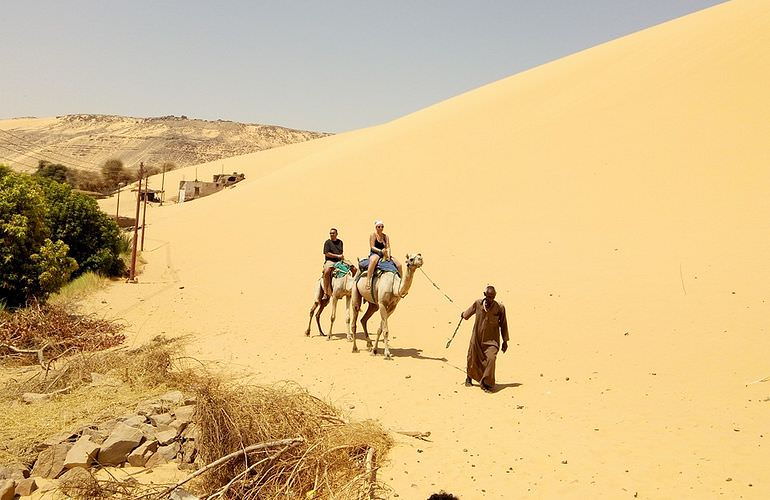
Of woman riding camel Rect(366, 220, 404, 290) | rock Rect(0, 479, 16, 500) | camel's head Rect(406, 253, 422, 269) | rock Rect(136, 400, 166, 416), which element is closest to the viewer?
rock Rect(0, 479, 16, 500)

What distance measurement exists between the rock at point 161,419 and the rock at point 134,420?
0.10 m

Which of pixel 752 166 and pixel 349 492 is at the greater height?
pixel 752 166

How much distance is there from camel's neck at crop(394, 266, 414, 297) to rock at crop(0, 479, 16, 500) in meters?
6.56

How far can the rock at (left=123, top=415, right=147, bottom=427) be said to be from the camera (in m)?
7.05

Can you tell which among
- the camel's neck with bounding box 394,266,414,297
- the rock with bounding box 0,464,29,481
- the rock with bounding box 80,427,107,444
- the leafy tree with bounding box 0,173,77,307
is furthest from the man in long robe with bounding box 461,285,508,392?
the leafy tree with bounding box 0,173,77,307

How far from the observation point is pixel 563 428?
7844mm

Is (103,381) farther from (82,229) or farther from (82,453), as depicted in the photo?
(82,229)

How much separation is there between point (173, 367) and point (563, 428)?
5577 millimetres

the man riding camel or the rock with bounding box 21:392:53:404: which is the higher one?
the man riding camel

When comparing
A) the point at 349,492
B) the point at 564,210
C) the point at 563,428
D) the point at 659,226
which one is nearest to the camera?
the point at 349,492

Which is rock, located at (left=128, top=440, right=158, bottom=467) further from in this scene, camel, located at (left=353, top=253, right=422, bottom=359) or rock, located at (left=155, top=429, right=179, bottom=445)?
camel, located at (left=353, top=253, right=422, bottom=359)

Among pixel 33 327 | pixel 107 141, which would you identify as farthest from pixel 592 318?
pixel 107 141

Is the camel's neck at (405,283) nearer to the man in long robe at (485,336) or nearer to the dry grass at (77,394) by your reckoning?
the man in long robe at (485,336)

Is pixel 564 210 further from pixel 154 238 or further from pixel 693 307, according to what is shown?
pixel 154 238
